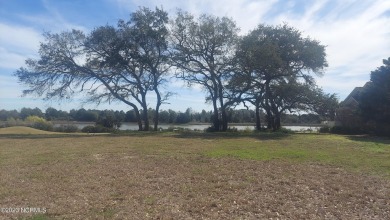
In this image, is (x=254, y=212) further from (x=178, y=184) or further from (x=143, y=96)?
(x=143, y=96)

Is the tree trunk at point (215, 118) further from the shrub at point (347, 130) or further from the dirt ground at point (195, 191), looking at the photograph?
the dirt ground at point (195, 191)

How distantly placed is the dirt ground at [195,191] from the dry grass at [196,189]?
16 millimetres

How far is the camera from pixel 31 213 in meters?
6.17

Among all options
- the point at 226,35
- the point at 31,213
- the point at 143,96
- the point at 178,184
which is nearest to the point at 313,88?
the point at 226,35

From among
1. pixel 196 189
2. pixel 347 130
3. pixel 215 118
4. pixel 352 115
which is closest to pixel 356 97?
pixel 352 115

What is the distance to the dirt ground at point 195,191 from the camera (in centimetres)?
635

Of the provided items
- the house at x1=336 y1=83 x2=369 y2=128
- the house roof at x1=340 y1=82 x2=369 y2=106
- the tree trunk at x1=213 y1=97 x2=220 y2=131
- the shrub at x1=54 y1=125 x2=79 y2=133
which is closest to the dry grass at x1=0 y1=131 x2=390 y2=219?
the house roof at x1=340 y1=82 x2=369 y2=106

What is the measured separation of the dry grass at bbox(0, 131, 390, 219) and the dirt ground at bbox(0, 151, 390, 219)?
16 mm

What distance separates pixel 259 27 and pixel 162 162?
26844 millimetres

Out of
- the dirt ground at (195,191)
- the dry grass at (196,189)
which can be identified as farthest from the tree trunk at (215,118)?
the dirt ground at (195,191)

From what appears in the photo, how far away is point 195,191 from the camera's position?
25.6 feet

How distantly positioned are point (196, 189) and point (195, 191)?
7.1 inches

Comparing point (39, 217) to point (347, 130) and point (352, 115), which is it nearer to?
point (347, 130)

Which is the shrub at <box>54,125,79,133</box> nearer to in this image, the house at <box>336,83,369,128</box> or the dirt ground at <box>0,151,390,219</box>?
the house at <box>336,83,369,128</box>
